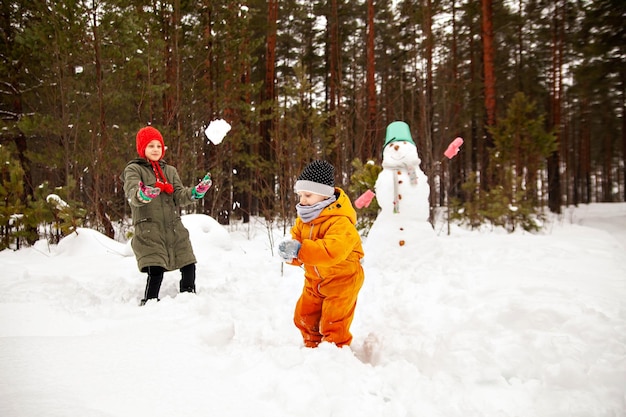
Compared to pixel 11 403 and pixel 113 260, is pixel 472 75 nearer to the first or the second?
pixel 113 260

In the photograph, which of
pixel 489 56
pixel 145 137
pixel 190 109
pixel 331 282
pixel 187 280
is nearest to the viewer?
pixel 331 282

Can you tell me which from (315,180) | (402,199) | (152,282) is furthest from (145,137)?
(402,199)

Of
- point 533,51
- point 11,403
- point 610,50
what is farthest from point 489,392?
point 533,51

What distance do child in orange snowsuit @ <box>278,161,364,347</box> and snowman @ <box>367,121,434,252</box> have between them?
2793mm

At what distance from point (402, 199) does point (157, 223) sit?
11.3 feet

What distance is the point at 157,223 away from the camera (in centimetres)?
335

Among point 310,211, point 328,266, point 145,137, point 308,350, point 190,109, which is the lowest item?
point 308,350

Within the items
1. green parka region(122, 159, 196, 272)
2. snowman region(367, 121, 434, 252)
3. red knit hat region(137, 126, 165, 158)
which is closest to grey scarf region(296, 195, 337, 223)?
green parka region(122, 159, 196, 272)

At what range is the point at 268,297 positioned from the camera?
12.4 feet

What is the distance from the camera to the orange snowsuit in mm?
2381

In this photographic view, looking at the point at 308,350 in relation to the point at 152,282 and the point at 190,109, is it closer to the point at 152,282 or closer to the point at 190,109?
the point at 152,282

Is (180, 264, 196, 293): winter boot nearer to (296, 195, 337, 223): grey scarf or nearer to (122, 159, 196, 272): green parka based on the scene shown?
(122, 159, 196, 272): green parka

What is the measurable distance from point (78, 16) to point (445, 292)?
7.80m

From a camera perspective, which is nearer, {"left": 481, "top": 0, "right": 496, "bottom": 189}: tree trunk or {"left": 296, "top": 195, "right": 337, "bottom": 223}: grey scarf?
{"left": 296, "top": 195, "right": 337, "bottom": 223}: grey scarf
